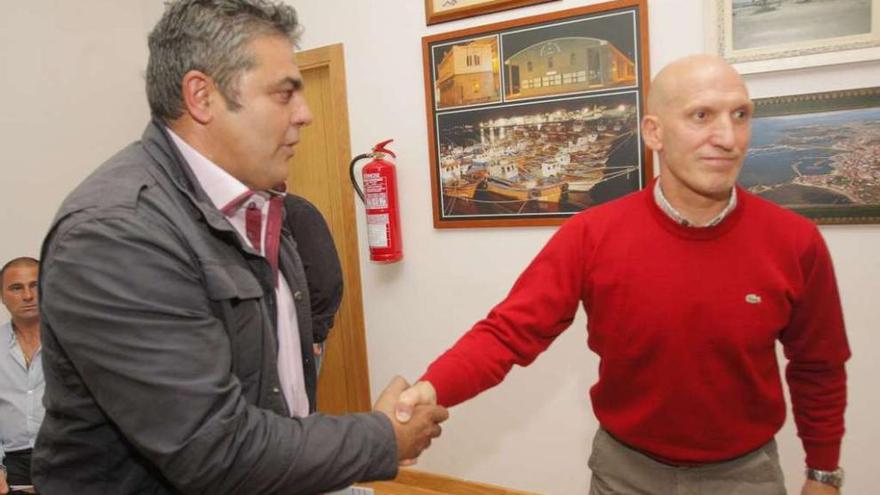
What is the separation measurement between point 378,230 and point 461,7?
107 centimetres

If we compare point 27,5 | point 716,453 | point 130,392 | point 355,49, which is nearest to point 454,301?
point 355,49

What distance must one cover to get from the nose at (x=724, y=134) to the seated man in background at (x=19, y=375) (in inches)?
95.6

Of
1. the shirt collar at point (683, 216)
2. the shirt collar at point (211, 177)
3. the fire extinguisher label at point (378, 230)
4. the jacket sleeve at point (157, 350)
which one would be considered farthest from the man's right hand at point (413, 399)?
the fire extinguisher label at point (378, 230)

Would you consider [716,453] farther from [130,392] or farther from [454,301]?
[454,301]

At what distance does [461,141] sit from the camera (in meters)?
2.77

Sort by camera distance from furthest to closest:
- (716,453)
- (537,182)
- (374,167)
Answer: (374,167), (537,182), (716,453)

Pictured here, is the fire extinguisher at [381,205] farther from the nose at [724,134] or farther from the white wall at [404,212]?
the nose at [724,134]

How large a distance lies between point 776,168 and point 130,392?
85.7 inches

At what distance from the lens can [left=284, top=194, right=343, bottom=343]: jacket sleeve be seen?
2.35m

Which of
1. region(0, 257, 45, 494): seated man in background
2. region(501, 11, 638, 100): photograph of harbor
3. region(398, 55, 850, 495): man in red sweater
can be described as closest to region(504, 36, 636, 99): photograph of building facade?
region(501, 11, 638, 100): photograph of harbor

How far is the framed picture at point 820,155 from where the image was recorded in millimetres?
2092

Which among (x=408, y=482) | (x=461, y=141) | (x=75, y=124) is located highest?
(x=75, y=124)

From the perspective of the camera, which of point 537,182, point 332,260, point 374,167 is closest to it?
point 332,260

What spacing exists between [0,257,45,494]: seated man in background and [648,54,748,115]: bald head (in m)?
2.35
